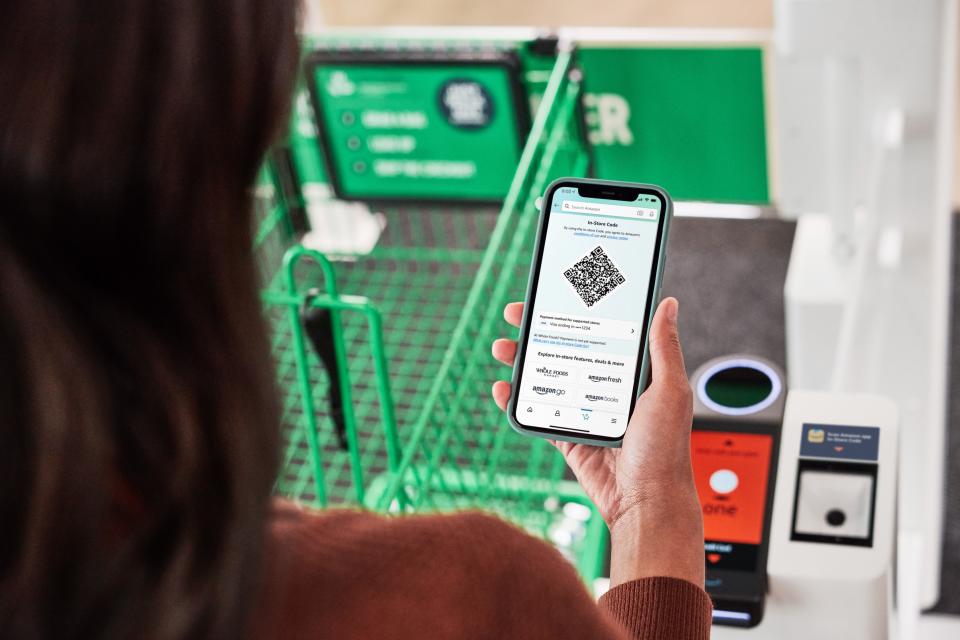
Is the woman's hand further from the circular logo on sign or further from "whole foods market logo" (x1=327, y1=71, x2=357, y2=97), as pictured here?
"whole foods market logo" (x1=327, y1=71, x2=357, y2=97)

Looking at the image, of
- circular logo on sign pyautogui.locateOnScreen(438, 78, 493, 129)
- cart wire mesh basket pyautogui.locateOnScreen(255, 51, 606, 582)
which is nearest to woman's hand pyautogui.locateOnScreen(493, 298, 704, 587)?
cart wire mesh basket pyautogui.locateOnScreen(255, 51, 606, 582)

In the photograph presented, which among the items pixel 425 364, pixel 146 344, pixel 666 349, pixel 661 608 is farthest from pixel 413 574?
pixel 425 364

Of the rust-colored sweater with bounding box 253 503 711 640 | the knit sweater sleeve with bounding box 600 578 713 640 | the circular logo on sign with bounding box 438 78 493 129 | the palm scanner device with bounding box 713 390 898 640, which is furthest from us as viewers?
the circular logo on sign with bounding box 438 78 493 129

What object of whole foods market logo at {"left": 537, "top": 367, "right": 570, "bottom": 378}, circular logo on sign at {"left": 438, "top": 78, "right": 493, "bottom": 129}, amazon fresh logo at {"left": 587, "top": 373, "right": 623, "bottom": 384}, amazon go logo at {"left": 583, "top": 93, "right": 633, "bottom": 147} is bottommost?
amazon fresh logo at {"left": 587, "top": 373, "right": 623, "bottom": 384}

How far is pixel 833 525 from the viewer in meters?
1.09

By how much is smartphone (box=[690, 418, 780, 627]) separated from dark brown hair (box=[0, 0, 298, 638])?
0.67 metres

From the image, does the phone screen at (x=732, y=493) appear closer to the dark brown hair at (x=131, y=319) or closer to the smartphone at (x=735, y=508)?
the smartphone at (x=735, y=508)

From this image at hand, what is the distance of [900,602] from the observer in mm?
1781

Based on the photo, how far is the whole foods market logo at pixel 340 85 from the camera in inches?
70.1

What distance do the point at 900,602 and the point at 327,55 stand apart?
118 cm

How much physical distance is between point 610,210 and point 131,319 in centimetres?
64

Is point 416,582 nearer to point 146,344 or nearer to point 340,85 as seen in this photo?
point 146,344

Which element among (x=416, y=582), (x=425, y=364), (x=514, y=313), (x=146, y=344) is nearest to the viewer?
(x=146, y=344)

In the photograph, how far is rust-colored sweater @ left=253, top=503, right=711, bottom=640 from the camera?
22.6 inches
